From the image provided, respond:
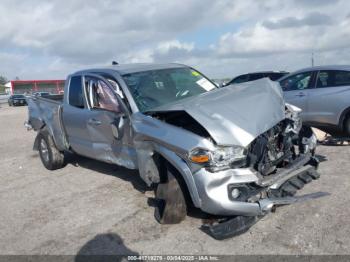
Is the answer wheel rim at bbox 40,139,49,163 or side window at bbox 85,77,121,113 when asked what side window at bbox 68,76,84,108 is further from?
wheel rim at bbox 40,139,49,163

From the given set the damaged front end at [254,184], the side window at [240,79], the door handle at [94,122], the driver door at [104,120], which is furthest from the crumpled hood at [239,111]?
the side window at [240,79]

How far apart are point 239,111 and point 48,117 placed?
4.45 meters

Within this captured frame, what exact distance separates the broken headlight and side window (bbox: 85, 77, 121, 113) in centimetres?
177

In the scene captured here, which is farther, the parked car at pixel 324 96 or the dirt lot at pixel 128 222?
the parked car at pixel 324 96

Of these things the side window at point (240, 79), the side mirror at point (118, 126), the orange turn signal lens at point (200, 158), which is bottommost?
the orange turn signal lens at point (200, 158)

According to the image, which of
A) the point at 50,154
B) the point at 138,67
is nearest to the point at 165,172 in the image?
the point at 138,67

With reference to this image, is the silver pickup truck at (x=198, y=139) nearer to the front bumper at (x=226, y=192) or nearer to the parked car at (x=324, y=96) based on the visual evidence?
the front bumper at (x=226, y=192)

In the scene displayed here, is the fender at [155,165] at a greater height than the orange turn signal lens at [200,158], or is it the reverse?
the orange turn signal lens at [200,158]

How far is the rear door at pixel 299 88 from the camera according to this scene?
27.5 ft

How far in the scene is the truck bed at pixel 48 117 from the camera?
702 centimetres

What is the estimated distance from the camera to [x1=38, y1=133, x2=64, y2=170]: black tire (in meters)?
7.48

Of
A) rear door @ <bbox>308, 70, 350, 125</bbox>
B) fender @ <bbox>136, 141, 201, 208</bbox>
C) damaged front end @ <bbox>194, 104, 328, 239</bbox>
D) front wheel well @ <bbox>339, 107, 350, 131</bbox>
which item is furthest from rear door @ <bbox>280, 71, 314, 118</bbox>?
fender @ <bbox>136, 141, 201, 208</bbox>

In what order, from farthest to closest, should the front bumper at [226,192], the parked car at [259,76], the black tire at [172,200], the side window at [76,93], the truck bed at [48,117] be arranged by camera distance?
the parked car at [259,76] → the truck bed at [48,117] → the side window at [76,93] → the black tire at [172,200] → the front bumper at [226,192]

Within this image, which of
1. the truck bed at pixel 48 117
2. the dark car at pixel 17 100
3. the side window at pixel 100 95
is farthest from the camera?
the dark car at pixel 17 100
